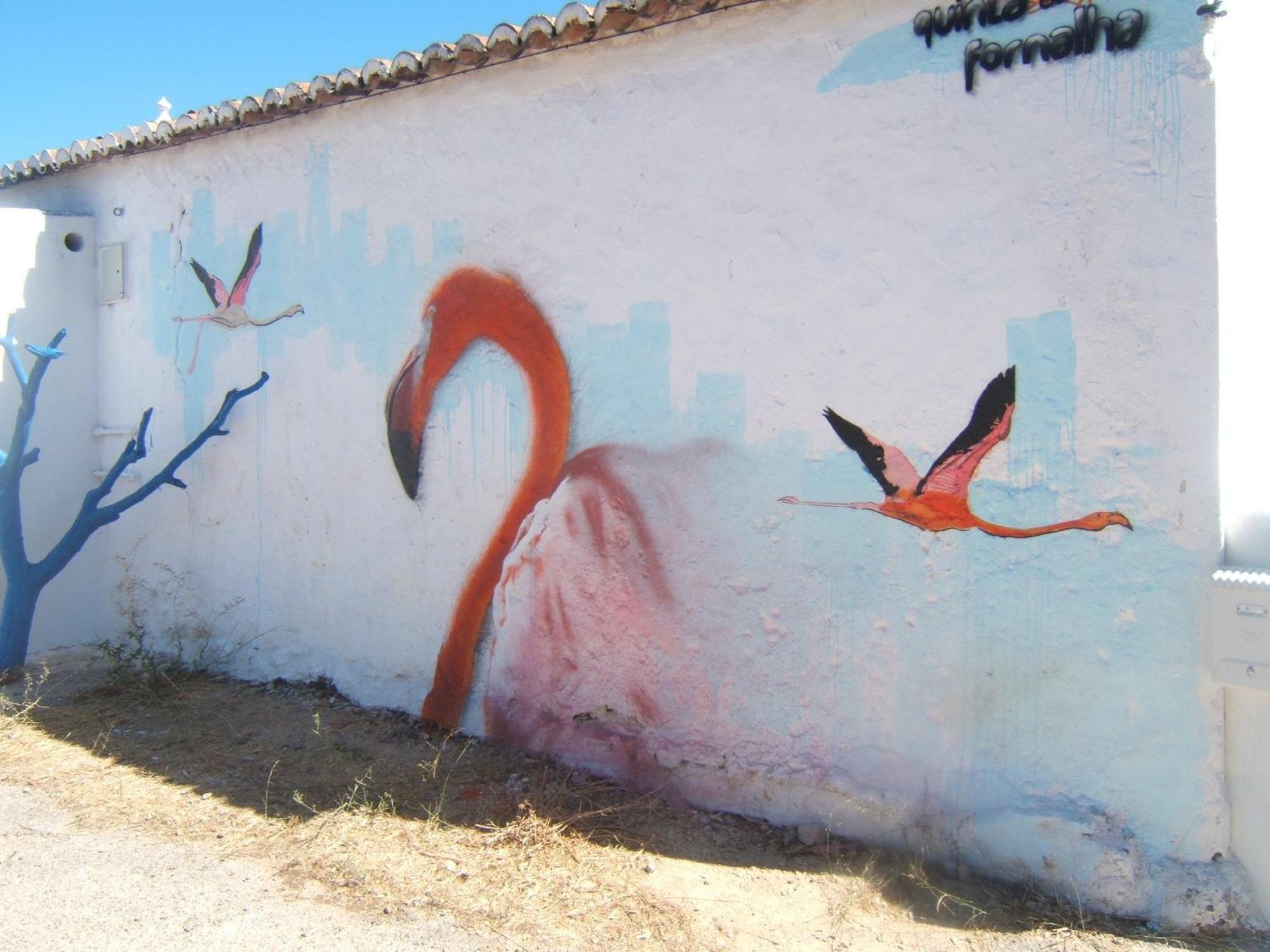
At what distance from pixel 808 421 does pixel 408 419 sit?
2.44 m

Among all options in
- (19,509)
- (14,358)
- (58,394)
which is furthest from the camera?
(58,394)

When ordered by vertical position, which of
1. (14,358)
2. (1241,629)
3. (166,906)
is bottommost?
(166,906)

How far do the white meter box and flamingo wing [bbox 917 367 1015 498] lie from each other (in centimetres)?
87

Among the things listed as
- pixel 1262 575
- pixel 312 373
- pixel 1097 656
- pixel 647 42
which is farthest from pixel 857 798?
pixel 312 373

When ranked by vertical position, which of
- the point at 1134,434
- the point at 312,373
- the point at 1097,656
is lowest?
the point at 1097,656

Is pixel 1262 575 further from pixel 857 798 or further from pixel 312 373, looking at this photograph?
pixel 312 373

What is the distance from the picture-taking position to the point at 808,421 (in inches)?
150

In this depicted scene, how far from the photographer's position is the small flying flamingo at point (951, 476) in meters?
3.40

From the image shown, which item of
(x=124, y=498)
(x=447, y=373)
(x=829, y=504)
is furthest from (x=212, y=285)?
(x=829, y=504)

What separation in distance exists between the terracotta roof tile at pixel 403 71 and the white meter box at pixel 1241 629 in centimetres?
303

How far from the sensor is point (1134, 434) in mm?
3209

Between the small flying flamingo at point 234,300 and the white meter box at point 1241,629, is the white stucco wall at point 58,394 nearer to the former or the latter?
the small flying flamingo at point 234,300

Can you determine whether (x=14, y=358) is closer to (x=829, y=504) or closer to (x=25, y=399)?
(x=25, y=399)

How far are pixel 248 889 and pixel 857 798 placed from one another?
2475 mm
